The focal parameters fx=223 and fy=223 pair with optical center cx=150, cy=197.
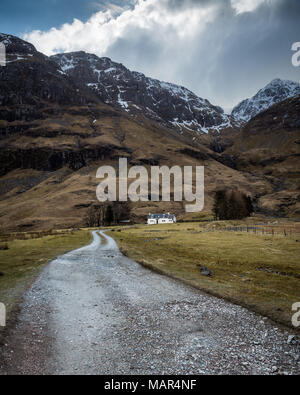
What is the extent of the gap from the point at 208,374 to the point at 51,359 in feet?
17.6

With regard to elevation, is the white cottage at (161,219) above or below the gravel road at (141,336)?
below

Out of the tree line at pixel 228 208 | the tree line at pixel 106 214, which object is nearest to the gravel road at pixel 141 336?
the tree line at pixel 228 208

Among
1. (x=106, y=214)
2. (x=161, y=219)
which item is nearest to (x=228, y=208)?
(x=161, y=219)

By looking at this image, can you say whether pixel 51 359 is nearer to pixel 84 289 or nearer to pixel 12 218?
pixel 84 289

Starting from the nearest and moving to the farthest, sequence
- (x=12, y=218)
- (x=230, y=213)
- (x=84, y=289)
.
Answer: (x=84, y=289)
(x=230, y=213)
(x=12, y=218)

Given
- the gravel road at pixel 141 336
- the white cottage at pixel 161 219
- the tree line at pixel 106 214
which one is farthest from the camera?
the white cottage at pixel 161 219

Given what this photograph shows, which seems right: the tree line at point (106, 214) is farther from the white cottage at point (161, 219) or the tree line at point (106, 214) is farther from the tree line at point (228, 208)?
the tree line at point (228, 208)

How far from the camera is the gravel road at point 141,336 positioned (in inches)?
295

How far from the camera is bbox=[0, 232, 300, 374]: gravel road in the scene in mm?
7484

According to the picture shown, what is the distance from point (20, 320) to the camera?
10.8 m

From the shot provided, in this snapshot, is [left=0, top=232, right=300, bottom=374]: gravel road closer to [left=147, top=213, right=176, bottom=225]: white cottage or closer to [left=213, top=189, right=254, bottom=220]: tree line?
[left=213, top=189, right=254, bottom=220]: tree line

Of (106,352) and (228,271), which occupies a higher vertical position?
(106,352)

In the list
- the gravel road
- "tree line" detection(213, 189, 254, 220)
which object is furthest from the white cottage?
the gravel road
